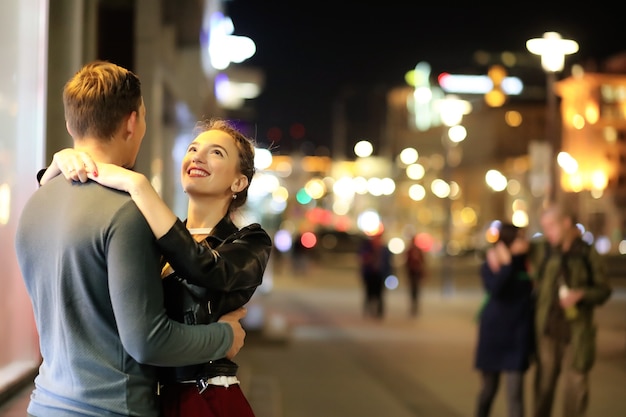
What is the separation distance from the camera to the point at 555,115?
65.1 feet

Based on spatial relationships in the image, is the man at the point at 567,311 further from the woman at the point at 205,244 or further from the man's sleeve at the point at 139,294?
the man's sleeve at the point at 139,294

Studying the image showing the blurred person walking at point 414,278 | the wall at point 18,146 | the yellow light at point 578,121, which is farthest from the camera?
the yellow light at point 578,121

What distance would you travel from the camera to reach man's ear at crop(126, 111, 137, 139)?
9.14ft

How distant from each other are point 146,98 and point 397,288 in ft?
80.2

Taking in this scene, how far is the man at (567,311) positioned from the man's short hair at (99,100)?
18.6 ft

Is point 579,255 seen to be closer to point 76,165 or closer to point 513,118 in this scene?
point 76,165

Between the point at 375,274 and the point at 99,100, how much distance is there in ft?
63.2

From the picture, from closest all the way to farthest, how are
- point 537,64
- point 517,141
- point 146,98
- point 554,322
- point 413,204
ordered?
point 554,322
point 146,98
point 537,64
point 517,141
point 413,204

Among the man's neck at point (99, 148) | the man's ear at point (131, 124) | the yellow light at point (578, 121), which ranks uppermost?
the yellow light at point (578, 121)

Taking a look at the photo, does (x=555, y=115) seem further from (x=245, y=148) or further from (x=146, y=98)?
(x=245, y=148)

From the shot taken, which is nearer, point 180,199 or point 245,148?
point 245,148

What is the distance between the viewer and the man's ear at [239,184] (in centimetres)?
322

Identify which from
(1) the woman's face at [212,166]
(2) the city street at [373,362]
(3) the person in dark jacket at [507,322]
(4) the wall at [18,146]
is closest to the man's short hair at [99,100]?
(1) the woman's face at [212,166]

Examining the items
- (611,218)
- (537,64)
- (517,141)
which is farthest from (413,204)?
(537,64)
